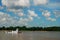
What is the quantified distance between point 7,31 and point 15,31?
4470 mm

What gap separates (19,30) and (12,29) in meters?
1.64

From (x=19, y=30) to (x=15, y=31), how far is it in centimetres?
124

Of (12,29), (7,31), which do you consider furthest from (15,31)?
(7,31)

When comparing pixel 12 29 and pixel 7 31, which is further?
pixel 7 31

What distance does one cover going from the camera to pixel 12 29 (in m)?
51.7

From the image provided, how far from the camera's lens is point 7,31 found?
55.4 meters

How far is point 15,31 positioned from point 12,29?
0.84m

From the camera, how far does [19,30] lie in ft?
172

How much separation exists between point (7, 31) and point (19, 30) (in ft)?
13.9

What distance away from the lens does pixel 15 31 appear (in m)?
51.4

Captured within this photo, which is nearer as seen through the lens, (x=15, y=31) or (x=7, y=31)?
(x=15, y=31)

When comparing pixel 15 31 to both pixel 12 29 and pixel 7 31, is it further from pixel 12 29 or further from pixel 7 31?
pixel 7 31
